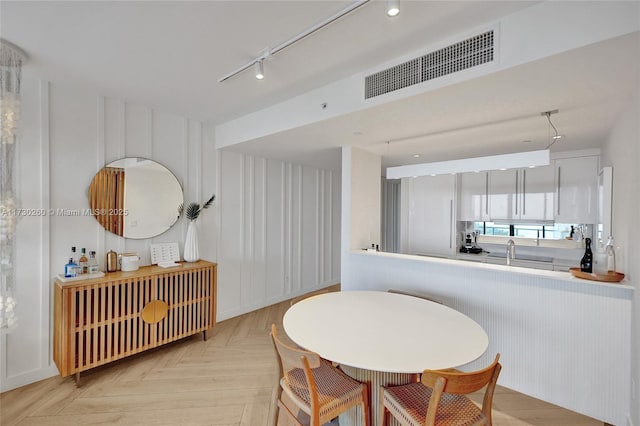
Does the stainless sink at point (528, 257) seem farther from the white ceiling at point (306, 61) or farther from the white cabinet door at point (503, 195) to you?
the white ceiling at point (306, 61)

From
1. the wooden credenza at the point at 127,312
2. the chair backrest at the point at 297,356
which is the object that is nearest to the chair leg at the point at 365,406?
the chair backrest at the point at 297,356

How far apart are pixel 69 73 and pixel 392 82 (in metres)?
2.62

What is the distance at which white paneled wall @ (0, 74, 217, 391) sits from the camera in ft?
7.67

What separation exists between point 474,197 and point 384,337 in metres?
3.64

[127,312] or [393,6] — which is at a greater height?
[393,6]

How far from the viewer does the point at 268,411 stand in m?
2.08

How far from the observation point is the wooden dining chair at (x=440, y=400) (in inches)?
47.1

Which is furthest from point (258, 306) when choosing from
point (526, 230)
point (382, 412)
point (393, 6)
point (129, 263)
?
point (526, 230)

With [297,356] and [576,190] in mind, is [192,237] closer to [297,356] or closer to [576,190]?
[297,356]

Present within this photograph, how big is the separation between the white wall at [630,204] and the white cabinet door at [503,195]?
1.70m

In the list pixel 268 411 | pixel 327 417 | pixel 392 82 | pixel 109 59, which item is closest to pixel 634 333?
pixel 327 417

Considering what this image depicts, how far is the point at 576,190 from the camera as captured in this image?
3529mm

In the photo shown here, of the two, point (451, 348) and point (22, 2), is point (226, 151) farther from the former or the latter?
point (451, 348)

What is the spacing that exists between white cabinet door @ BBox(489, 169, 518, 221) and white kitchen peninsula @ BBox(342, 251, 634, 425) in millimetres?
2213
